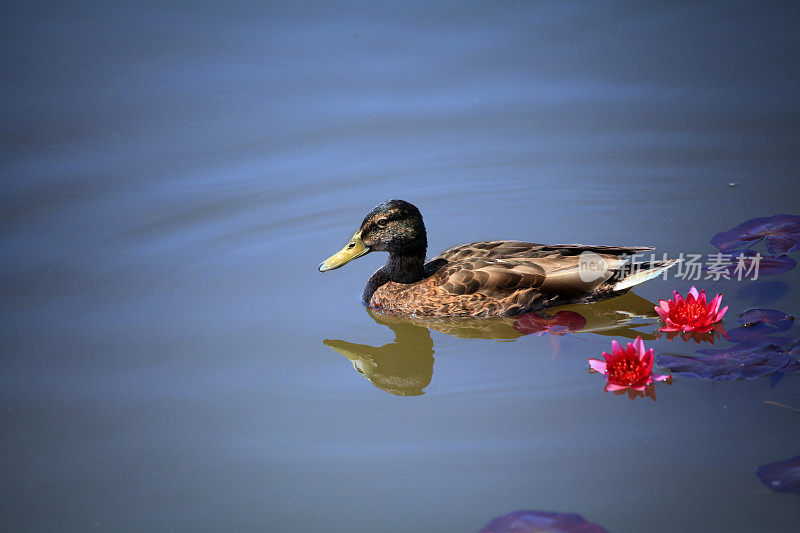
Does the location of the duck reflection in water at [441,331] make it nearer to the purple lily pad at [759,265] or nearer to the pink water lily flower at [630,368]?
the purple lily pad at [759,265]

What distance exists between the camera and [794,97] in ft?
26.7

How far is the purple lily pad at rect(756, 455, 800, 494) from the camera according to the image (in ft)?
13.2

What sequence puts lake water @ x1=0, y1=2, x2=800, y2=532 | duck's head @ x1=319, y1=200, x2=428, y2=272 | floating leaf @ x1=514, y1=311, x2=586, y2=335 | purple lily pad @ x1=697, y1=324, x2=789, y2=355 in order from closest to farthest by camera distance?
lake water @ x1=0, y1=2, x2=800, y2=532
purple lily pad @ x1=697, y1=324, x2=789, y2=355
floating leaf @ x1=514, y1=311, x2=586, y2=335
duck's head @ x1=319, y1=200, x2=428, y2=272

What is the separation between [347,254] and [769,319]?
284cm

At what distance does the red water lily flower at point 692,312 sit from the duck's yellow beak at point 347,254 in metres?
2.11

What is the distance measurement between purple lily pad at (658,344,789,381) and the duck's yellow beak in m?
2.27

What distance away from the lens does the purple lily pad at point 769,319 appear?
5254 mm

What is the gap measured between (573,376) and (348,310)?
1.81 meters

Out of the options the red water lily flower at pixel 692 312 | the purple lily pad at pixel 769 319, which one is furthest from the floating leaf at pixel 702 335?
the purple lily pad at pixel 769 319

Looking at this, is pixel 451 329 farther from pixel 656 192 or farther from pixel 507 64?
pixel 507 64

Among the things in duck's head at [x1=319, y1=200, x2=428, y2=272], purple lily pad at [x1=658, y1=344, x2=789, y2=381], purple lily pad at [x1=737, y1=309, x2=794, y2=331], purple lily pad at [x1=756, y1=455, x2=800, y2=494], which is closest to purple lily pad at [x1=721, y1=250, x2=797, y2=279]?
purple lily pad at [x1=737, y1=309, x2=794, y2=331]

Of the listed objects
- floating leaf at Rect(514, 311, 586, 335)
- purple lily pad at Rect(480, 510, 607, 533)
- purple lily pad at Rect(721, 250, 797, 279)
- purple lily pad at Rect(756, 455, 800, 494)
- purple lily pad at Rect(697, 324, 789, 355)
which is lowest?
purple lily pad at Rect(480, 510, 607, 533)

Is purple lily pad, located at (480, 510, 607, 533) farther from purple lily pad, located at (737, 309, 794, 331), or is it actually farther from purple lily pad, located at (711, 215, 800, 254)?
purple lily pad, located at (711, 215, 800, 254)

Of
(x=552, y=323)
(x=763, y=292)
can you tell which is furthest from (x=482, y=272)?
(x=763, y=292)
